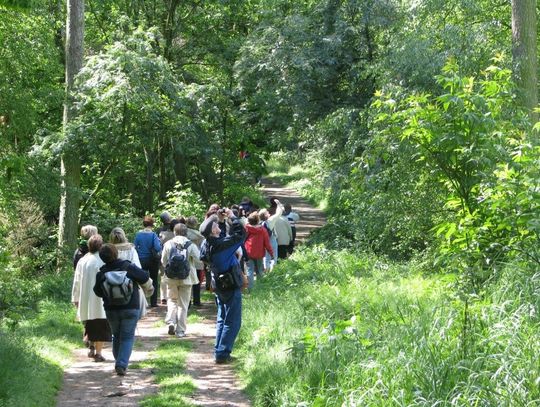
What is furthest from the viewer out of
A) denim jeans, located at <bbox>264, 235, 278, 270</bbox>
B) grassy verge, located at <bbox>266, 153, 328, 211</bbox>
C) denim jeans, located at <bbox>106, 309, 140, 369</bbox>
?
grassy verge, located at <bbox>266, 153, 328, 211</bbox>

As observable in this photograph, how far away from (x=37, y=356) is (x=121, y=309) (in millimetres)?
1186

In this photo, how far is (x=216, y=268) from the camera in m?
10.3

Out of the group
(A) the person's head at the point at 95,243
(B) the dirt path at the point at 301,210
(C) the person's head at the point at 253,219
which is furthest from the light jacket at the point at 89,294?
(B) the dirt path at the point at 301,210

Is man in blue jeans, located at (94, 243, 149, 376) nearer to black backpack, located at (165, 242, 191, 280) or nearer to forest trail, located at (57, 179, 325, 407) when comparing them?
forest trail, located at (57, 179, 325, 407)

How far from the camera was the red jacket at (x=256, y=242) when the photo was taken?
15922mm

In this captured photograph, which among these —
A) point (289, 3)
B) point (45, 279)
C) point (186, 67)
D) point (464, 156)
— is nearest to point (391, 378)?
point (464, 156)

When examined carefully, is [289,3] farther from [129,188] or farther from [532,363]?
[532,363]

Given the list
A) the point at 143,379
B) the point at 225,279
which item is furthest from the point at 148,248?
the point at 143,379

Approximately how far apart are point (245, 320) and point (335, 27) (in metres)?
12.6

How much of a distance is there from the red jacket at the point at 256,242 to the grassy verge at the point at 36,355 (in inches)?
146

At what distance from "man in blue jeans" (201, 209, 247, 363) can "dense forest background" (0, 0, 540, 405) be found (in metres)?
2.30

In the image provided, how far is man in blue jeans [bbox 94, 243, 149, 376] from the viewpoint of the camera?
30.9 feet

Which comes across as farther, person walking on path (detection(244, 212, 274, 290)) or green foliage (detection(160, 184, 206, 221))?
green foliage (detection(160, 184, 206, 221))

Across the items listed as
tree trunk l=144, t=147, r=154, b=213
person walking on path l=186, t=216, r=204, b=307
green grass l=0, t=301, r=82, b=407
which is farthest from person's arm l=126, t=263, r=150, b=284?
tree trunk l=144, t=147, r=154, b=213
